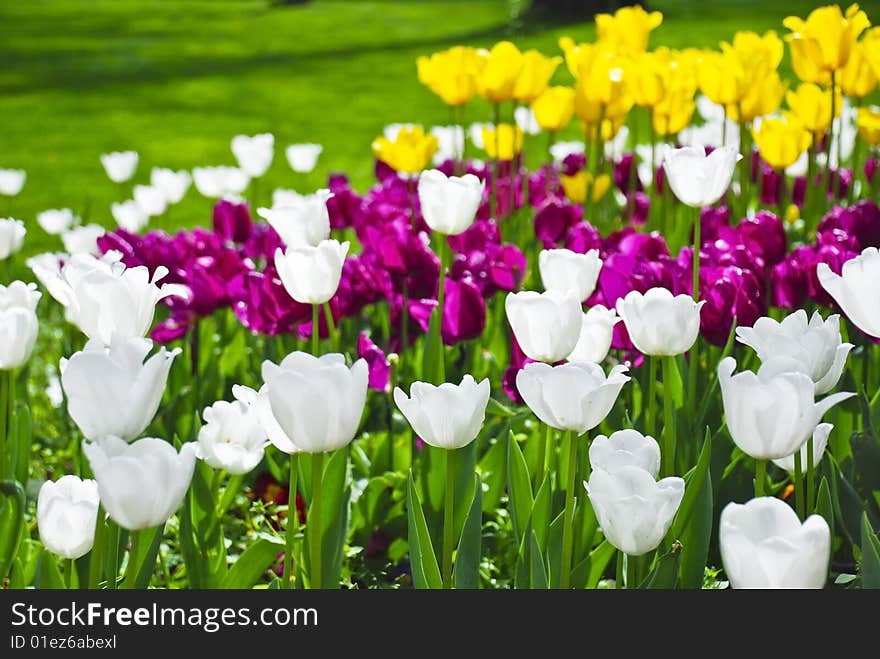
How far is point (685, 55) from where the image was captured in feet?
11.3

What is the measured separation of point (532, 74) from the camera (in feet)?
11.6

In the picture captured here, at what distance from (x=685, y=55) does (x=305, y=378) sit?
7.76ft

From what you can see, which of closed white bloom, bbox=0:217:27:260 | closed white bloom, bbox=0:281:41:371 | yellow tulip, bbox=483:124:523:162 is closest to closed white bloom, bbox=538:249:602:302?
closed white bloom, bbox=0:281:41:371

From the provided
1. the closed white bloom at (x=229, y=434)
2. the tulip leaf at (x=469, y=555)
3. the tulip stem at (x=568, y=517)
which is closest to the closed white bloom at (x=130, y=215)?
the closed white bloom at (x=229, y=434)

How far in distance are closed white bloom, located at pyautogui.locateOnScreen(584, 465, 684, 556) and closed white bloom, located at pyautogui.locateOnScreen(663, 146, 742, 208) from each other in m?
0.99

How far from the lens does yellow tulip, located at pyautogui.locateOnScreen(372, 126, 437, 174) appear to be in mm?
3398

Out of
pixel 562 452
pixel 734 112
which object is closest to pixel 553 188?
pixel 734 112

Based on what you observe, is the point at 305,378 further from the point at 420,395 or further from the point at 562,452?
the point at 562,452

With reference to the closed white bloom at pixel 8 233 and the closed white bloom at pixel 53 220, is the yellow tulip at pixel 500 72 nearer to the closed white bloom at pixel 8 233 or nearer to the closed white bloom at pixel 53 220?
the closed white bloom at pixel 8 233

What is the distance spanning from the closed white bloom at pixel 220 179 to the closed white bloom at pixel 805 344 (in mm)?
2601

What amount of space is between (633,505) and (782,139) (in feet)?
7.10

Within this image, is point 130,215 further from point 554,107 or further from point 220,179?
point 554,107

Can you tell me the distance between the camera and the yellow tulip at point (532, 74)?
138 inches

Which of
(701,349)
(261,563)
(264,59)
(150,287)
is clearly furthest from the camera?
(264,59)
